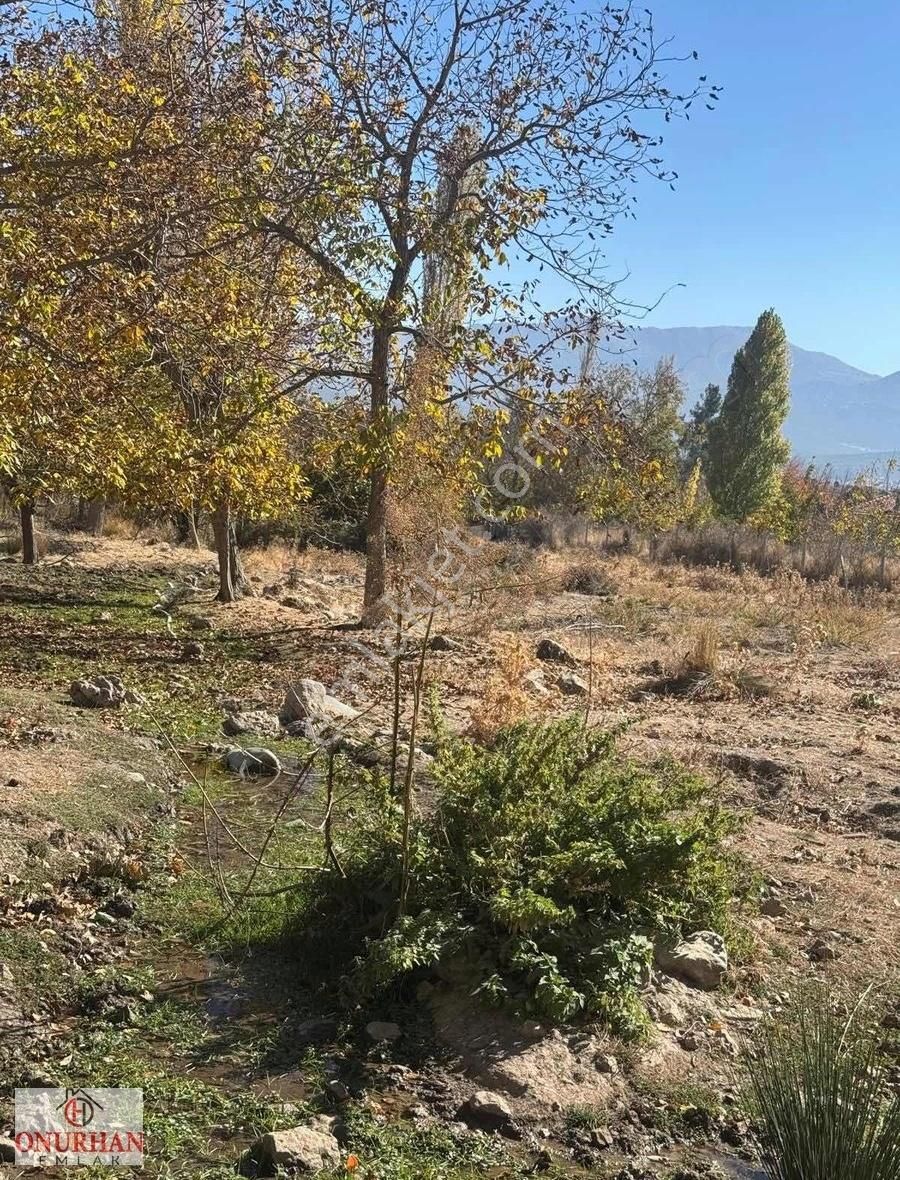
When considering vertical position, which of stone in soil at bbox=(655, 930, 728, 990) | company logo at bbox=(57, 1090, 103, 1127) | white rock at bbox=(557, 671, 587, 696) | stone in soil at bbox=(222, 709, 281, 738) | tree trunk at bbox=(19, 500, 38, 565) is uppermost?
tree trunk at bbox=(19, 500, 38, 565)

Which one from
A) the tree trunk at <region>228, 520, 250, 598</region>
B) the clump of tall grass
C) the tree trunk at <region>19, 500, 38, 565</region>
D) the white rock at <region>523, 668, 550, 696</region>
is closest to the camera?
the clump of tall grass

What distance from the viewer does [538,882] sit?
4141 mm

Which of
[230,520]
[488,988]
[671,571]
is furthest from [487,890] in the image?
[671,571]

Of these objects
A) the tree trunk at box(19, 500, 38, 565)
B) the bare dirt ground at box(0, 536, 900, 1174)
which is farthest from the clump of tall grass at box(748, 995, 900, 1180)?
the tree trunk at box(19, 500, 38, 565)

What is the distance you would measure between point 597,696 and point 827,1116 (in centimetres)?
753

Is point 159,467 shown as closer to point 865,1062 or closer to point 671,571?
point 865,1062

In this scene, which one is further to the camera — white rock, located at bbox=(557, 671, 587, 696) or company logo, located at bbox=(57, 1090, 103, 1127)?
white rock, located at bbox=(557, 671, 587, 696)

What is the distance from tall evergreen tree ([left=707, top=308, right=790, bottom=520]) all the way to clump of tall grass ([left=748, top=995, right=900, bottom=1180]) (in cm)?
3661

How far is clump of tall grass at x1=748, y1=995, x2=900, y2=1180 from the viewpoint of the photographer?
8.93 feet

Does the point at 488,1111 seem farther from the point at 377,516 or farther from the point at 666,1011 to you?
the point at 377,516

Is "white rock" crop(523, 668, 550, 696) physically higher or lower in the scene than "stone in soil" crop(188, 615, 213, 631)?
lower

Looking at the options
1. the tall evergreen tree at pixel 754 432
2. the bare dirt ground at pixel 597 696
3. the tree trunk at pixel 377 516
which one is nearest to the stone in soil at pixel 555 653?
the bare dirt ground at pixel 597 696

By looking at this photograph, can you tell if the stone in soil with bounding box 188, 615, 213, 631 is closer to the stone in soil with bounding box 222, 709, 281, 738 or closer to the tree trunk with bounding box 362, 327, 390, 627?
the tree trunk with bounding box 362, 327, 390, 627

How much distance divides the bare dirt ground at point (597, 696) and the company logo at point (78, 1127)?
47.4 inches
